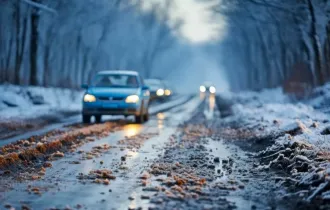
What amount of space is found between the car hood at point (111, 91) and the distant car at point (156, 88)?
872 inches

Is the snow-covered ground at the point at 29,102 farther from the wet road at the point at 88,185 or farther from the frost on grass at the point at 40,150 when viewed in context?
the wet road at the point at 88,185

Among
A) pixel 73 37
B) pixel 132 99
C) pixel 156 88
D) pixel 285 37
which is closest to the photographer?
pixel 132 99

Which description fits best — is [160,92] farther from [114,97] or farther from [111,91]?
[114,97]

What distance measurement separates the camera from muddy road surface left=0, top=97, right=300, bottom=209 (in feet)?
23.3

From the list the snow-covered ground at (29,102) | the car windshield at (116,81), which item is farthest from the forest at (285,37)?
the snow-covered ground at (29,102)

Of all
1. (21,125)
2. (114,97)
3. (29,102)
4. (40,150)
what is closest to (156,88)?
(29,102)

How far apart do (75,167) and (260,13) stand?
30.0 meters

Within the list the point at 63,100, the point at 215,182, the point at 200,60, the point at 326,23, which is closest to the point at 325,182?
the point at 215,182

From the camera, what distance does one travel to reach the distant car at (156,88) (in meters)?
44.4

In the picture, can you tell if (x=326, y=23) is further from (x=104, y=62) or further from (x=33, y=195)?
(x=104, y=62)

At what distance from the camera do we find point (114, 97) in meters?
20.9

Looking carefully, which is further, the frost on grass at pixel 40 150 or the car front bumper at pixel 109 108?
the car front bumper at pixel 109 108

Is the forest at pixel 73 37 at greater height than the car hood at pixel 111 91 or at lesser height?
greater

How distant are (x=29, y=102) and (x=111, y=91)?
33.6ft
